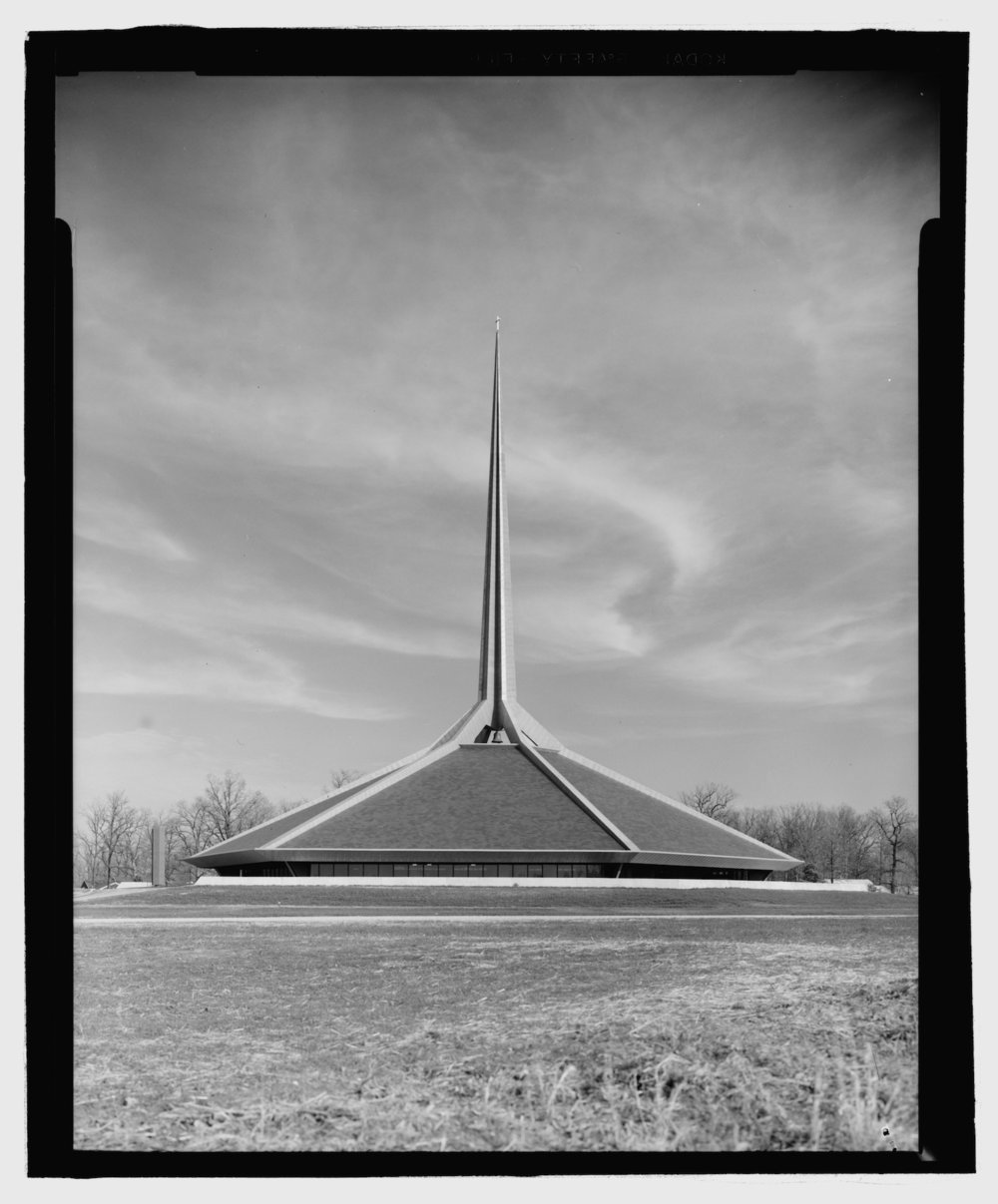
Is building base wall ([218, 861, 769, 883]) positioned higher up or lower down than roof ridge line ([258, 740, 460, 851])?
lower down

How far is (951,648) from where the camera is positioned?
504cm

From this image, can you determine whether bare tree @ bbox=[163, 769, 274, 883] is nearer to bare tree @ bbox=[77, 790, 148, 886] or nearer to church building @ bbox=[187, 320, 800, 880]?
bare tree @ bbox=[77, 790, 148, 886]

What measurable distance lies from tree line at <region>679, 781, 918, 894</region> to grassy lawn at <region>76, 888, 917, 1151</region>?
40.6m

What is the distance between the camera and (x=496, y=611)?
48031 mm

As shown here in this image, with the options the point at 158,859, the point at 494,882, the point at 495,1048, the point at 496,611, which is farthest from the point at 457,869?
the point at 495,1048

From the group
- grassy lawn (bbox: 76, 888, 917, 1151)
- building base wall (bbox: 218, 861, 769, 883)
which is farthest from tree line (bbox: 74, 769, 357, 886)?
grassy lawn (bbox: 76, 888, 917, 1151)

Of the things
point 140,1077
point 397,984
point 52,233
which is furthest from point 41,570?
point 397,984

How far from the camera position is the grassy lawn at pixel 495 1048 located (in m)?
5.83

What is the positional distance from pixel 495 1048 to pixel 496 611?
133 ft

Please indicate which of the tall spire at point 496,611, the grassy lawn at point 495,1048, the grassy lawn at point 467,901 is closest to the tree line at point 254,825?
the tall spire at point 496,611

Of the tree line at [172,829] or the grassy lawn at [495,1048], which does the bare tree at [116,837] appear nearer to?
the tree line at [172,829]

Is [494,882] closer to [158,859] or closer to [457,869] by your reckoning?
[457,869]

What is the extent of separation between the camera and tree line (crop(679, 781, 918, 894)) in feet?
177

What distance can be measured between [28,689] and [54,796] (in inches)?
18.7
